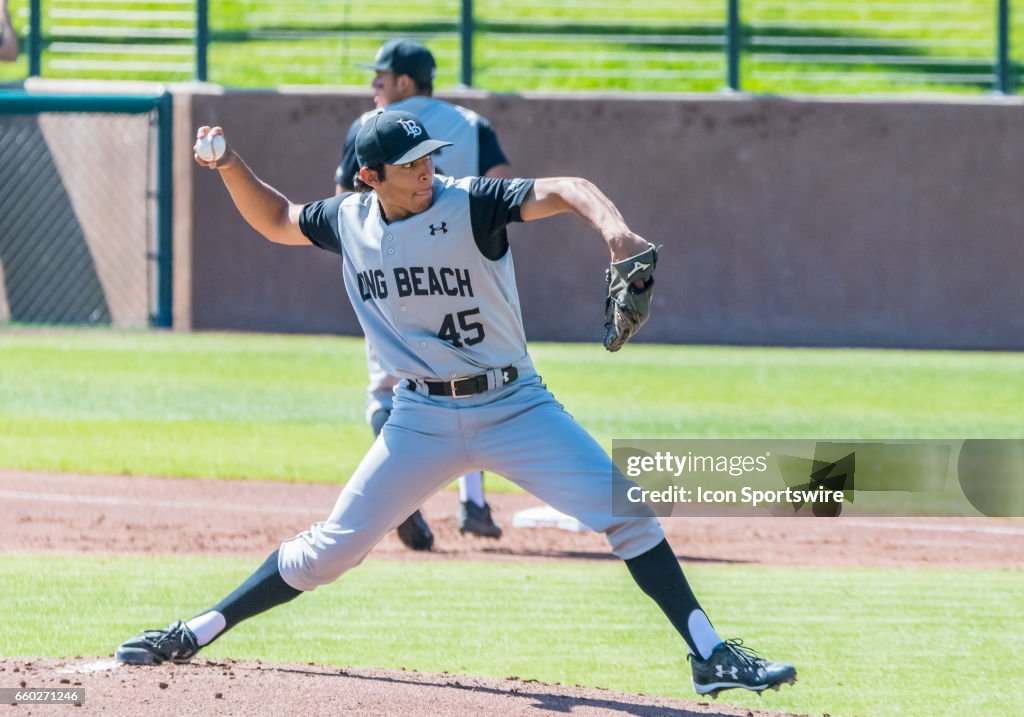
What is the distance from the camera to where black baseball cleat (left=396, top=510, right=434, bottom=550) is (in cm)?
718

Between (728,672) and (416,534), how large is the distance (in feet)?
10.2

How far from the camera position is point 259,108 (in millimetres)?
15906

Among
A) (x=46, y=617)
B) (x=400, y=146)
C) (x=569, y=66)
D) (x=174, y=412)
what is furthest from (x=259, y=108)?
(x=400, y=146)

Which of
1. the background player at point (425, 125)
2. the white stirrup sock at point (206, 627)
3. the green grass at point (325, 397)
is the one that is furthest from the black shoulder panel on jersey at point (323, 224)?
the green grass at point (325, 397)

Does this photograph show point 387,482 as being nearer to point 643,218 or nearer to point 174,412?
point 174,412

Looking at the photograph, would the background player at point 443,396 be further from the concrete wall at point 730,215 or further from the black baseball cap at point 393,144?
the concrete wall at point 730,215

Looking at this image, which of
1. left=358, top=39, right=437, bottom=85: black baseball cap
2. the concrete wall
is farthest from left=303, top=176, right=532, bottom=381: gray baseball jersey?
the concrete wall

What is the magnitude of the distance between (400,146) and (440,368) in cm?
67

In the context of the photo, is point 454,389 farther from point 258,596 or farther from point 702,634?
point 702,634

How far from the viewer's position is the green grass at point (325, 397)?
34.6ft

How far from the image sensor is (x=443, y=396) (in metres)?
4.62

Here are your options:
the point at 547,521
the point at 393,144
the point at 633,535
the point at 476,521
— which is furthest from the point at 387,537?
the point at 393,144

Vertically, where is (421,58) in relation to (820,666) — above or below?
above

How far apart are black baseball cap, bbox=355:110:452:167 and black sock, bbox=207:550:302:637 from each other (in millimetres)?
1282
